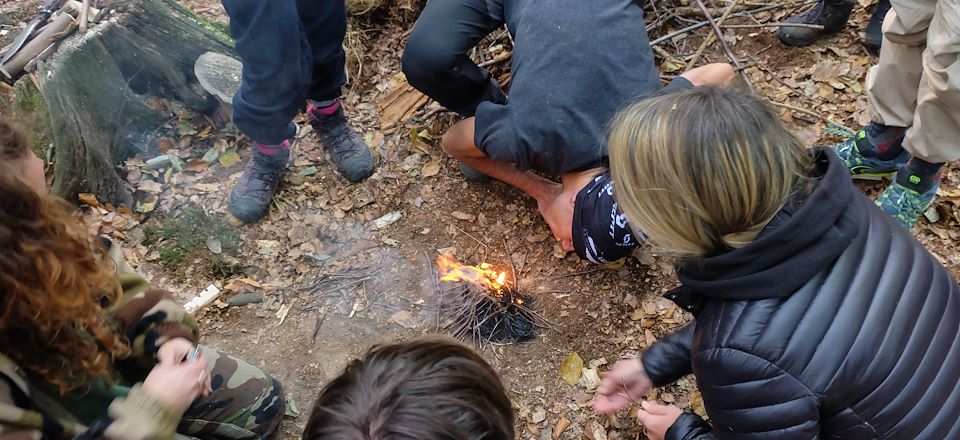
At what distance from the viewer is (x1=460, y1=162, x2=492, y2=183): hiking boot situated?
140 inches

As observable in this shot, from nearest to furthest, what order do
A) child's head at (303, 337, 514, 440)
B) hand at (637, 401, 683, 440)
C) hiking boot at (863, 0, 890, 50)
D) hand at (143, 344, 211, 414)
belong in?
child's head at (303, 337, 514, 440) → hand at (143, 344, 211, 414) → hand at (637, 401, 683, 440) → hiking boot at (863, 0, 890, 50)

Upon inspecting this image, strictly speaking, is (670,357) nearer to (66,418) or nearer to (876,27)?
(66,418)

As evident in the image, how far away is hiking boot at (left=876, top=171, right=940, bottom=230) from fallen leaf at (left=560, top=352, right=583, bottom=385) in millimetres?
1661

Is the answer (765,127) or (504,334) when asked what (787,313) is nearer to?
(765,127)

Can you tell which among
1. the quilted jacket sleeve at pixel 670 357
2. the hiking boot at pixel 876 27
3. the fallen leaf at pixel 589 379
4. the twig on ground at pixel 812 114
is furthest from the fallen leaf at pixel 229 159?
the hiking boot at pixel 876 27

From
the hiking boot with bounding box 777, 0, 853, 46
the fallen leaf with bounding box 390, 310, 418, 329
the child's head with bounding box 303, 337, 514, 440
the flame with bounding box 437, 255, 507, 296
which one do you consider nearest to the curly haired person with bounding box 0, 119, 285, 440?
the child's head with bounding box 303, 337, 514, 440

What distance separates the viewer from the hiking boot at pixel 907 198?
2.98 meters

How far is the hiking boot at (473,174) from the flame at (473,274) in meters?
0.50

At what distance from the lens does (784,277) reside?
1597 mm

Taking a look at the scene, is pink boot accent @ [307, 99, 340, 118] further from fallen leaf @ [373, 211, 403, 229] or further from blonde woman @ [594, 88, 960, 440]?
blonde woman @ [594, 88, 960, 440]

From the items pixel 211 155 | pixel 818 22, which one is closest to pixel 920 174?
pixel 818 22

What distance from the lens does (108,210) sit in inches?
139

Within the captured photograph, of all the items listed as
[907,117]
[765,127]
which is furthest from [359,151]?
[907,117]

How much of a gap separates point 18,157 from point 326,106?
206 cm
